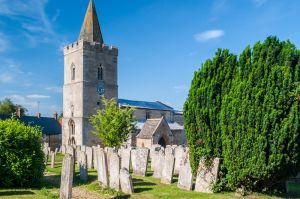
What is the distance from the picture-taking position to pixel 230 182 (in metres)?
12.2

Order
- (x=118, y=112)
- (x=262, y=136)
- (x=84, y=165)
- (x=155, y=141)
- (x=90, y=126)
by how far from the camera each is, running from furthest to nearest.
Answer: (x=90, y=126) → (x=155, y=141) → (x=118, y=112) → (x=84, y=165) → (x=262, y=136)

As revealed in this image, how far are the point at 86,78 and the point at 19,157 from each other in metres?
28.0

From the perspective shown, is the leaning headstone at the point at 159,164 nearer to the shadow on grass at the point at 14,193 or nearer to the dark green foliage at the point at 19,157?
the dark green foliage at the point at 19,157

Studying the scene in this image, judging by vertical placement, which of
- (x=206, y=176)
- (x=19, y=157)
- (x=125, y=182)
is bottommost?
(x=125, y=182)

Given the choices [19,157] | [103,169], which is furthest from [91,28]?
[103,169]

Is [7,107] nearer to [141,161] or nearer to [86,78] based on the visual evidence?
[86,78]

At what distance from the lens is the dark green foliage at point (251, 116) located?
1116cm

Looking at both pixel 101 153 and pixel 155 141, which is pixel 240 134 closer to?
pixel 101 153

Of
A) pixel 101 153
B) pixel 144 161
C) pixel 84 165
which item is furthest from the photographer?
pixel 144 161

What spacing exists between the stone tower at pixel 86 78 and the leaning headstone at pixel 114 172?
27086 mm

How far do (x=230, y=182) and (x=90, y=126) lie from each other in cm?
3086

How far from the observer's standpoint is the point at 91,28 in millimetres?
44000

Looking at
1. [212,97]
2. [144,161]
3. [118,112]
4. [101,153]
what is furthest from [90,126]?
[212,97]

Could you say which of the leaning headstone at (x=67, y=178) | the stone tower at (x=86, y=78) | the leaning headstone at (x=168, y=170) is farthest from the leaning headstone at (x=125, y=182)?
the stone tower at (x=86, y=78)
